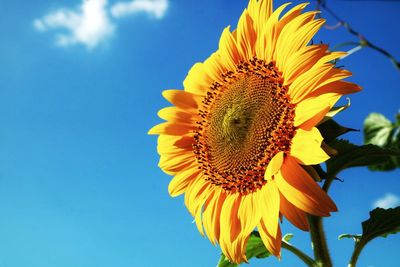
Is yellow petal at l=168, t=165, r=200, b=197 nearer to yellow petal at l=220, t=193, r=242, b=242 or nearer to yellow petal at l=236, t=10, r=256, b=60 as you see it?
yellow petal at l=220, t=193, r=242, b=242

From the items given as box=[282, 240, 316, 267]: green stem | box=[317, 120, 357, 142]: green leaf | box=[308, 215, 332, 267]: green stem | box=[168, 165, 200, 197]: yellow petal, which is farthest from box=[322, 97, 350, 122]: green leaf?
box=[168, 165, 200, 197]: yellow petal

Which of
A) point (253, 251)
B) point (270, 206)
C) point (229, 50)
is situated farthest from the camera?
point (229, 50)

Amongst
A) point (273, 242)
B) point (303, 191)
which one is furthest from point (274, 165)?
point (273, 242)

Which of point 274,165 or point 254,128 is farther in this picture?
point 254,128

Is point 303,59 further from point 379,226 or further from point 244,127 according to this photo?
point 379,226

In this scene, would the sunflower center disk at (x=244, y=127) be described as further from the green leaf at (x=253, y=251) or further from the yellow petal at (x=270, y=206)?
the green leaf at (x=253, y=251)

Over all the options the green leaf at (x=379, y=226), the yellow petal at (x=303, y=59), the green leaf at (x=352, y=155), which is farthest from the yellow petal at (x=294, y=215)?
the yellow petal at (x=303, y=59)
